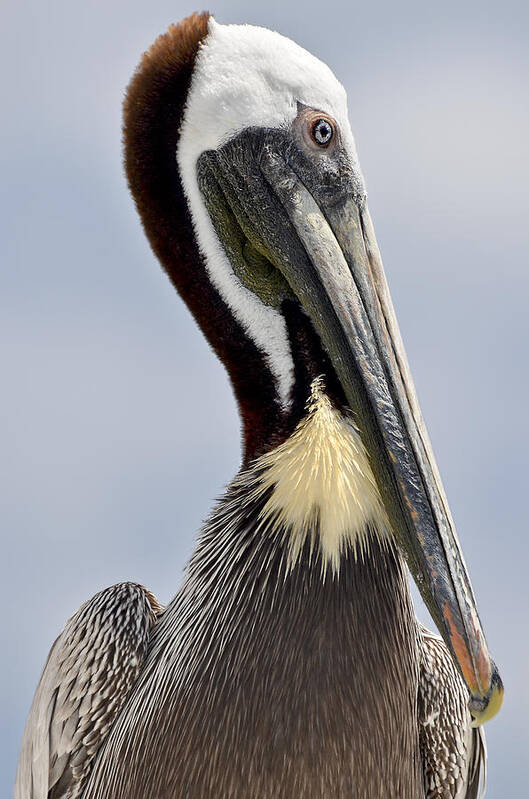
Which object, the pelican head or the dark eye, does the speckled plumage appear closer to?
the pelican head

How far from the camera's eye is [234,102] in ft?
11.8

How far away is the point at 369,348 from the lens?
11.2 feet

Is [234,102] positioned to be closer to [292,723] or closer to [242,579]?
[242,579]

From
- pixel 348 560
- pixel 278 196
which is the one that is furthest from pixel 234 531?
pixel 278 196

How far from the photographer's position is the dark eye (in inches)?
139

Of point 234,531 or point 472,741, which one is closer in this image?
point 234,531

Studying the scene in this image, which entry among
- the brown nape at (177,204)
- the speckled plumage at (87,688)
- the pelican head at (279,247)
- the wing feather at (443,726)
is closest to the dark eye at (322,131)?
the pelican head at (279,247)

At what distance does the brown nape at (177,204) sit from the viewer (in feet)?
11.9

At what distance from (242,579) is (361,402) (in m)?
0.74

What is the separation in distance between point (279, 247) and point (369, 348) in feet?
1.73

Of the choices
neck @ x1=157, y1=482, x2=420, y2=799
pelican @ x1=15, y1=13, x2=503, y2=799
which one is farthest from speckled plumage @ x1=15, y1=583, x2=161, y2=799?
neck @ x1=157, y1=482, x2=420, y2=799

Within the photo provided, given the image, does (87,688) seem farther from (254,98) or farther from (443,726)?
(254,98)

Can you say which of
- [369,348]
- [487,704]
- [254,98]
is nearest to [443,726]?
[487,704]

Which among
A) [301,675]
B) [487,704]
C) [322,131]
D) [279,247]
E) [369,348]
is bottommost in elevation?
[487,704]
